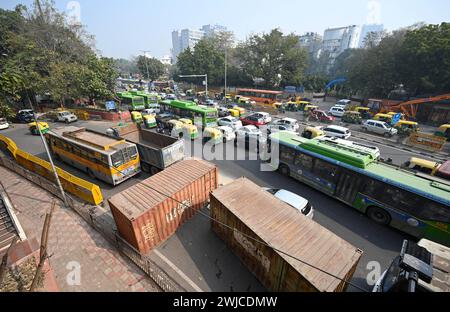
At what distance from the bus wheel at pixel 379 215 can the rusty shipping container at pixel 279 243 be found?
4981mm

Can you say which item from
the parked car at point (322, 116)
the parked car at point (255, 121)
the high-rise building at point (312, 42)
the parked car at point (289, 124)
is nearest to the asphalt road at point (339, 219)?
the parked car at point (289, 124)

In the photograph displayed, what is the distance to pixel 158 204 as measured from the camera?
8094mm

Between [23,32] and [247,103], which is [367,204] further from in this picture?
[23,32]

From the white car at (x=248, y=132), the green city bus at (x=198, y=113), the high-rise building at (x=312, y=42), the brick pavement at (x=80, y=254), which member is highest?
the high-rise building at (x=312, y=42)

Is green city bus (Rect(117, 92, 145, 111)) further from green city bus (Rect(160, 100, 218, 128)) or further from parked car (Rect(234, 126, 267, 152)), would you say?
parked car (Rect(234, 126, 267, 152))

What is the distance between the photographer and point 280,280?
20.4ft

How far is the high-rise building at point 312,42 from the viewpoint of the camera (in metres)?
114

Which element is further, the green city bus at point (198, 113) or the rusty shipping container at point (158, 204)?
the green city bus at point (198, 113)

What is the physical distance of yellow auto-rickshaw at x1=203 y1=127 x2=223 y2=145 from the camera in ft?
62.7

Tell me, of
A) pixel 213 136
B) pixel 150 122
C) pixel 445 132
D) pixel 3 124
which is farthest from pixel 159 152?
pixel 445 132

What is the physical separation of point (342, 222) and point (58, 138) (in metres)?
19.3

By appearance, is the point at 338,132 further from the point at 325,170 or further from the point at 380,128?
the point at 325,170

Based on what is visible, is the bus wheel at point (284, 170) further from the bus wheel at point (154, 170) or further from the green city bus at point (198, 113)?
the green city bus at point (198, 113)

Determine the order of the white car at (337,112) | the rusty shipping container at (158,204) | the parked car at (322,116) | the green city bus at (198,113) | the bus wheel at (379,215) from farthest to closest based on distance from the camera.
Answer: the white car at (337,112) → the parked car at (322,116) → the green city bus at (198,113) → the bus wheel at (379,215) → the rusty shipping container at (158,204)
